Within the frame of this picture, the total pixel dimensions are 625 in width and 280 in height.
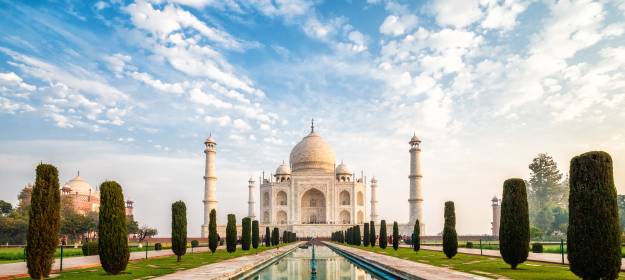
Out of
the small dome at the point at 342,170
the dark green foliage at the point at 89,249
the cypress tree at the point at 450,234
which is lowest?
the dark green foliage at the point at 89,249

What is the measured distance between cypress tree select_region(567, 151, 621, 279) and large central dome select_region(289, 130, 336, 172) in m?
46.5

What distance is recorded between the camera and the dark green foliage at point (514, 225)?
11.9 m

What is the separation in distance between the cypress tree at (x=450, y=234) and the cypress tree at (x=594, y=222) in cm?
770

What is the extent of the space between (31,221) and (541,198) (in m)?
51.3

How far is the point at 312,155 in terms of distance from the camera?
55.4 metres

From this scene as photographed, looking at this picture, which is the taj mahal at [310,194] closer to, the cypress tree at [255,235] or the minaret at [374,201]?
the minaret at [374,201]

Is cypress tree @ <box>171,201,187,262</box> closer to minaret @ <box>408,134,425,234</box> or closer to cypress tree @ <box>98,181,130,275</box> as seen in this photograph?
cypress tree @ <box>98,181,130,275</box>

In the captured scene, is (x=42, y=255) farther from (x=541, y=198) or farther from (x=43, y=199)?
(x=541, y=198)

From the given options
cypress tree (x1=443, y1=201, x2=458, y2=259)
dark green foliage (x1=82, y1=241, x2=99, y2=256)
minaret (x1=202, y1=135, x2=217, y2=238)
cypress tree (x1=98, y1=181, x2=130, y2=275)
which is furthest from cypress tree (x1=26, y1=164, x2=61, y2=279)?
minaret (x1=202, y1=135, x2=217, y2=238)

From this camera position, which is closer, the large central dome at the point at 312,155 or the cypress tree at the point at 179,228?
the cypress tree at the point at 179,228

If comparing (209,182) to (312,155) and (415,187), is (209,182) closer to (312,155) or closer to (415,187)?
(312,155)

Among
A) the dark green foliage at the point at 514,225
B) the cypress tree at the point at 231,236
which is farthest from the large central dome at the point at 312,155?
the dark green foliage at the point at 514,225

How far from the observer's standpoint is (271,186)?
52844 millimetres

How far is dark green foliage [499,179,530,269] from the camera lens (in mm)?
11891
